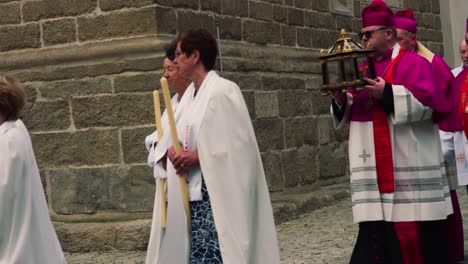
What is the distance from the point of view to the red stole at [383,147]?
6734mm

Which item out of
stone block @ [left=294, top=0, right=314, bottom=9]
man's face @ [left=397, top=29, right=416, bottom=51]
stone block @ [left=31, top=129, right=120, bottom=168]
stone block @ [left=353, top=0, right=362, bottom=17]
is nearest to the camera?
man's face @ [left=397, top=29, right=416, bottom=51]

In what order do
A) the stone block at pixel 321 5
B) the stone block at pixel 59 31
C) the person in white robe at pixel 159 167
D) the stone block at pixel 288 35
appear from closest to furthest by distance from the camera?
the person in white robe at pixel 159 167
the stone block at pixel 59 31
the stone block at pixel 288 35
the stone block at pixel 321 5

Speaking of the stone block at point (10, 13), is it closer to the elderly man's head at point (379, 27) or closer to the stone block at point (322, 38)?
the stone block at point (322, 38)

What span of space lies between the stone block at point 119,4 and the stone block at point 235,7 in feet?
4.26

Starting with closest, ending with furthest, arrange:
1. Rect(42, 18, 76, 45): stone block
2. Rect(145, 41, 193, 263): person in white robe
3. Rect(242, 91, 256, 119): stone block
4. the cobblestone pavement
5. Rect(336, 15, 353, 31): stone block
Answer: Rect(145, 41, 193, 263): person in white robe, the cobblestone pavement, Rect(42, 18, 76, 45): stone block, Rect(242, 91, 256, 119): stone block, Rect(336, 15, 353, 31): stone block

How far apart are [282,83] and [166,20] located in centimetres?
250

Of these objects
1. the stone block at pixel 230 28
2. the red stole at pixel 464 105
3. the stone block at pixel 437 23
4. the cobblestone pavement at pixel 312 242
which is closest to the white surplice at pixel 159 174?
the red stole at pixel 464 105

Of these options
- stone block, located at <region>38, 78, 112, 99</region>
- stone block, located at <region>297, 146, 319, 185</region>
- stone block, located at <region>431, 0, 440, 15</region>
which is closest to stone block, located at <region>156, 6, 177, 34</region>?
stone block, located at <region>38, 78, 112, 99</region>

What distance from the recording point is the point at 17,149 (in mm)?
5633

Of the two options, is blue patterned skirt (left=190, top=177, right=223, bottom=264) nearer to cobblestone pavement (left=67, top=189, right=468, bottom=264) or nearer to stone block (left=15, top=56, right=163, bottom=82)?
cobblestone pavement (left=67, top=189, right=468, bottom=264)

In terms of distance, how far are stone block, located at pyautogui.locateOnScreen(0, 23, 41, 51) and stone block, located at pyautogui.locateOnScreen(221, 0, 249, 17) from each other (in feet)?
6.03

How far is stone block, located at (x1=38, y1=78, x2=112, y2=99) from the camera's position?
384 inches

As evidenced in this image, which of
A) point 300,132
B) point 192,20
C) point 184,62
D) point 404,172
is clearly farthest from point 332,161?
point 184,62

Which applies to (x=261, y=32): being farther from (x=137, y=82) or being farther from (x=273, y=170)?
(x=137, y=82)
